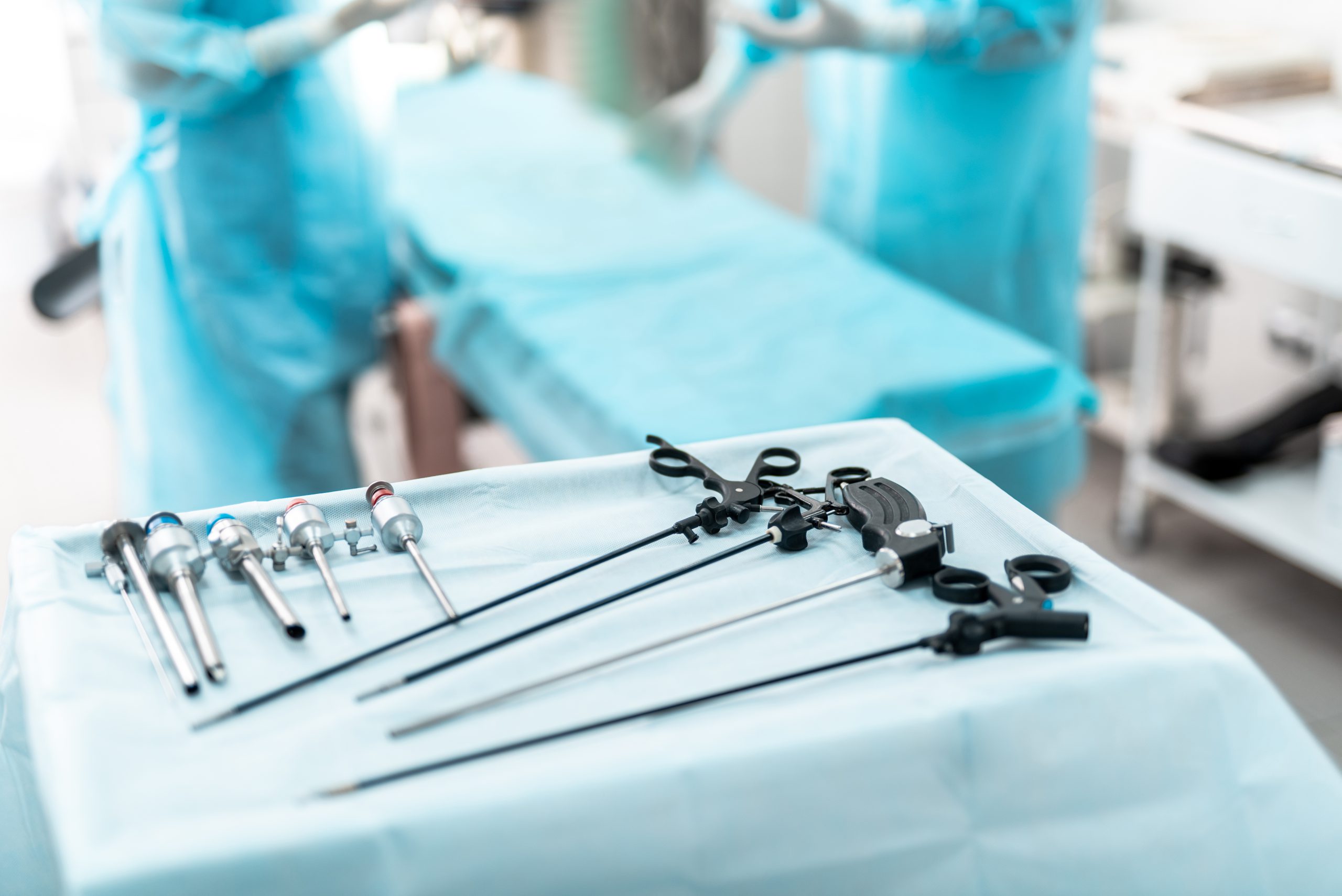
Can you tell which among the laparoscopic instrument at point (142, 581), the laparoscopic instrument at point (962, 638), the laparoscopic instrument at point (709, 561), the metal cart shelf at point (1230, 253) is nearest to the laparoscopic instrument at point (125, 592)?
the laparoscopic instrument at point (142, 581)

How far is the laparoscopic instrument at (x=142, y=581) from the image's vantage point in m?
0.70

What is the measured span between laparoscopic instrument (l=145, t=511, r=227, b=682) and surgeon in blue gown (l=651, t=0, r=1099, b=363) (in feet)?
3.87

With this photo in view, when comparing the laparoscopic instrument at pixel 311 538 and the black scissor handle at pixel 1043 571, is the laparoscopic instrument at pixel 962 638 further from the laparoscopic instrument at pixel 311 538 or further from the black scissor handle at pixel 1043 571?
the laparoscopic instrument at pixel 311 538

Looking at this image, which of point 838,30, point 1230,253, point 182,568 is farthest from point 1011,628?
point 1230,253

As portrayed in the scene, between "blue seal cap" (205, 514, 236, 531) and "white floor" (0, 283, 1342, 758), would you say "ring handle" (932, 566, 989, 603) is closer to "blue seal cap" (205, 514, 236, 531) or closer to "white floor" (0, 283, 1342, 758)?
"blue seal cap" (205, 514, 236, 531)

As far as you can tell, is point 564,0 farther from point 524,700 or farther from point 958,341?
point 524,700

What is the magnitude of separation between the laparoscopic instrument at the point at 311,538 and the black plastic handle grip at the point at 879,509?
335 mm

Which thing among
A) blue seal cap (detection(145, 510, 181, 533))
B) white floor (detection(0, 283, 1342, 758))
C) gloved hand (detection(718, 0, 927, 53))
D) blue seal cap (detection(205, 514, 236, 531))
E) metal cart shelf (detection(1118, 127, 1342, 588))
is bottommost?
white floor (detection(0, 283, 1342, 758))

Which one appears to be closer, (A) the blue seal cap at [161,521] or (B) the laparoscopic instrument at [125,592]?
(B) the laparoscopic instrument at [125,592]

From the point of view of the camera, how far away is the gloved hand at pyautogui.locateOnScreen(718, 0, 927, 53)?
1679 millimetres

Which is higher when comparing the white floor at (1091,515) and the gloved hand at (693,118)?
the gloved hand at (693,118)

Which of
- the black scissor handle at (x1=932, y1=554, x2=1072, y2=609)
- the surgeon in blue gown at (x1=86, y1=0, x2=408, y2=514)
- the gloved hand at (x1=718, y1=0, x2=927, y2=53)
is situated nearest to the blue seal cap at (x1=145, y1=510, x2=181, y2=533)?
the black scissor handle at (x1=932, y1=554, x2=1072, y2=609)

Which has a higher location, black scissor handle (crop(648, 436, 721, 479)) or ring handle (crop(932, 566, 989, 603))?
black scissor handle (crop(648, 436, 721, 479))

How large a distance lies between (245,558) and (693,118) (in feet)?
4.48
